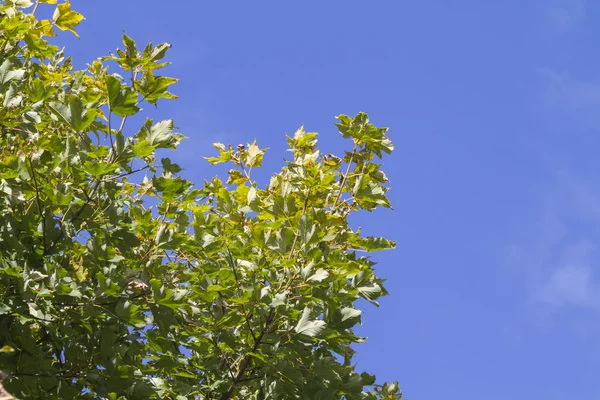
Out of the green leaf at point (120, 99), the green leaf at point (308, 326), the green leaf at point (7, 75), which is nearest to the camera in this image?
the green leaf at point (120, 99)

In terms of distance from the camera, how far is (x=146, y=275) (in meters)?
5.30

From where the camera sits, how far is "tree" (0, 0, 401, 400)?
4711 millimetres

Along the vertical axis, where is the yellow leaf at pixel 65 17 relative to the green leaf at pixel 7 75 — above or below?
above

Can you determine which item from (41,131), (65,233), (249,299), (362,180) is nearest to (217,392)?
(249,299)

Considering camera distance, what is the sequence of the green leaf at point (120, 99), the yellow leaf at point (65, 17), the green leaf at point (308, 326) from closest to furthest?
the green leaf at point (120, 99), the green leaf at point (308, 326), the yellow leaf at point (65, 17)

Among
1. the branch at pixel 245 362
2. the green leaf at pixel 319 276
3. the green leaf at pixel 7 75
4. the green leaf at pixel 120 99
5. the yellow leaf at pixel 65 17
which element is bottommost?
the branch at pixel 245 362

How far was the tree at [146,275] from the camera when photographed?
4711 millimetres

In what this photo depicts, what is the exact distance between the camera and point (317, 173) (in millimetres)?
5262

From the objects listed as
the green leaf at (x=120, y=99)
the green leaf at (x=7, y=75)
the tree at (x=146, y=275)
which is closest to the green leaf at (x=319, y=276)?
the tree at (x=146, y=275)

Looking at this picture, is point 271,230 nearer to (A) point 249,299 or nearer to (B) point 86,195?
(A) point 249,299

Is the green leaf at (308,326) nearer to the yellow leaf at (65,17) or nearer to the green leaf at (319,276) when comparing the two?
the green leaf at (319,276)

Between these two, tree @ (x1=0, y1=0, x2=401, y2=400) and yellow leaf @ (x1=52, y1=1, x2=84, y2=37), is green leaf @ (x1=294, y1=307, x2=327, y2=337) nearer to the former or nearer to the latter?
tree @ (x1=0, y1=0, x2=401, y2=400)

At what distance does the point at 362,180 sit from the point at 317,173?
0.48 m

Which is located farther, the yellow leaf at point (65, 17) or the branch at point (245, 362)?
the yellow leaf at point (65, 17)
